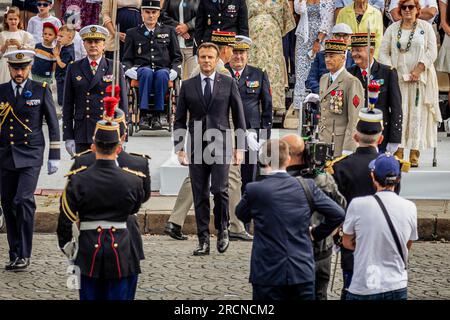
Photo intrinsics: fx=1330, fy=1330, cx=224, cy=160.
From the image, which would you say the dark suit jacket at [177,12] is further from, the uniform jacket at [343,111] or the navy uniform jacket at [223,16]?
the uniform jacket at [343,111]

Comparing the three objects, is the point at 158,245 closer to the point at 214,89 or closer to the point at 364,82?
the point at 214,89

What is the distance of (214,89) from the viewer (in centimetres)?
1334

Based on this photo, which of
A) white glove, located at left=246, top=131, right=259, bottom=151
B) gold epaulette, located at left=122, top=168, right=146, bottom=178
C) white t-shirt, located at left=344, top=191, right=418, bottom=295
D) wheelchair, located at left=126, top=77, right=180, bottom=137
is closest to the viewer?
white t-shirt, located at left=344, top=191, right=418, bottom=295

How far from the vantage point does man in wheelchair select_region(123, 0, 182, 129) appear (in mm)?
17859

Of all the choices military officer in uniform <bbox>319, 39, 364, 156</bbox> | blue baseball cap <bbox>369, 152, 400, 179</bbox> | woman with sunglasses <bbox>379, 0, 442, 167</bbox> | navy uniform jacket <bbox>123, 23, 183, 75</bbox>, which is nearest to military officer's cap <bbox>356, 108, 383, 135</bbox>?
blue baseball cap <bbox>369, 152, 400, 179</bbox>

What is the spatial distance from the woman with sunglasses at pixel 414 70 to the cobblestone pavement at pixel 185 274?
2.30 m

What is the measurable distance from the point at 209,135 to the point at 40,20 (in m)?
7.28

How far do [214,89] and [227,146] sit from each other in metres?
0.59

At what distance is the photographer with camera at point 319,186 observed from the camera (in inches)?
379

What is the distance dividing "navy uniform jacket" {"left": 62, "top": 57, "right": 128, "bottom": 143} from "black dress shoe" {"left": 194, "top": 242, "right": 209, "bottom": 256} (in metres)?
1.62

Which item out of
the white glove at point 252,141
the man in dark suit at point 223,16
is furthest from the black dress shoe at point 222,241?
the man in dark suit at point 223,16

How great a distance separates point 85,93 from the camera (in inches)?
547

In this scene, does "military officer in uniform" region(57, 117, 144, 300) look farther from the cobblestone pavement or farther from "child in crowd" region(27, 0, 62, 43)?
"child in crowd" region(27, 0, 62, 43)
